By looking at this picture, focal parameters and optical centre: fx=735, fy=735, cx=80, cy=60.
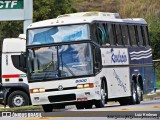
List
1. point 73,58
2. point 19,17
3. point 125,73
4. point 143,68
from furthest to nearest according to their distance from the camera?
point 19,17, point 143,68, point 125,73, point 73,58

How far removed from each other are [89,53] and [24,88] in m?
7.00

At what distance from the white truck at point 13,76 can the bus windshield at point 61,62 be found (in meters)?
5.66

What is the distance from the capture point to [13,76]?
104 feet

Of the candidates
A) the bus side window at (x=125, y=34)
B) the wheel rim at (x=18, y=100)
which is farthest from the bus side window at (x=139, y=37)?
the wheel rim at (x=18, y=100)

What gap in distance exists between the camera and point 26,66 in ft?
86.4

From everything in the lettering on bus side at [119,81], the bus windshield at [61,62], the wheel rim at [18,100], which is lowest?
the wheel rim at [18,100]

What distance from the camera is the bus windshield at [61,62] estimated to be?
84.2 ft

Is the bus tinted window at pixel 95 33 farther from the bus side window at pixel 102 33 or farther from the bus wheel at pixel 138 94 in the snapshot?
the bus wheel at pixel 138 94

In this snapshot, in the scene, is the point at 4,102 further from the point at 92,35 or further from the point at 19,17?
the point at 92,35

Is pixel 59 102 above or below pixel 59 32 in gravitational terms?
below

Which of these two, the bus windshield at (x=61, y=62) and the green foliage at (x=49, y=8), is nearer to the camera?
the bus windshield at (x=61, y=62)

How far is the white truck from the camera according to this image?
31.8 m

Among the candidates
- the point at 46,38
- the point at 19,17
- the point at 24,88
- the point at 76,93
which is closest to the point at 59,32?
the point at 46,38

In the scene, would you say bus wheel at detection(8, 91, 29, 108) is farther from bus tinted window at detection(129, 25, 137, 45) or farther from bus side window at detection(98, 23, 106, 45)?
bus side window at detection(98, 23, 106, 45)
